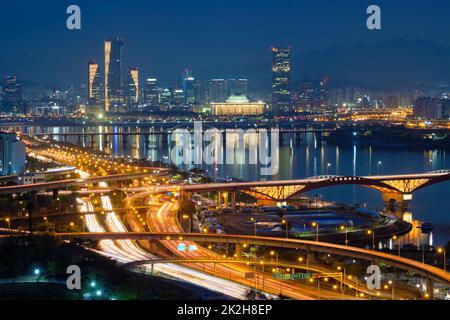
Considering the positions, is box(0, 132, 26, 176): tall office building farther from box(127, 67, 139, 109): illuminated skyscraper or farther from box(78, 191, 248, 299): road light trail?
box(127, 67, 139, 109): illuminated skyscraper

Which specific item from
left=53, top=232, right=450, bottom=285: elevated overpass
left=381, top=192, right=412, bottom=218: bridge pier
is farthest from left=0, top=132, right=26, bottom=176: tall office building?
left=53, top=232, right=450, bottom=285: elevated overpass

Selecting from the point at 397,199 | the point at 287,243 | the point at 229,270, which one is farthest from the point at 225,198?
the point at 229,270

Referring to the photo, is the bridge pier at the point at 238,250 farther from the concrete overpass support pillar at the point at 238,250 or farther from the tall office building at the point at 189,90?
the tall office building at the point at 189,90

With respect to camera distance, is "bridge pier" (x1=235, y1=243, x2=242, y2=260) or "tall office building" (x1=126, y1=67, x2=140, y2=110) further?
"tall office building" (x1=126, y1=67, x2=140, y2=110)

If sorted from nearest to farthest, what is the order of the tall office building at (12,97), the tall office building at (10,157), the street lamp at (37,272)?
the street lamp at (37,272) → the tall office building at (10,157) → the tall office building at (12,97)

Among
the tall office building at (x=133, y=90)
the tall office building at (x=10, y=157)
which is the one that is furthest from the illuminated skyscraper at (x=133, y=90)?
the tall office building at (x=10, y=157)

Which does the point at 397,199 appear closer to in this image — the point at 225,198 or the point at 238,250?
the point at 225,198

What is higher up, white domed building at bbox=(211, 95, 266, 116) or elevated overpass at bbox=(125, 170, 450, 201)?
white domed building at bbox=(211, 95, 266, 116)
